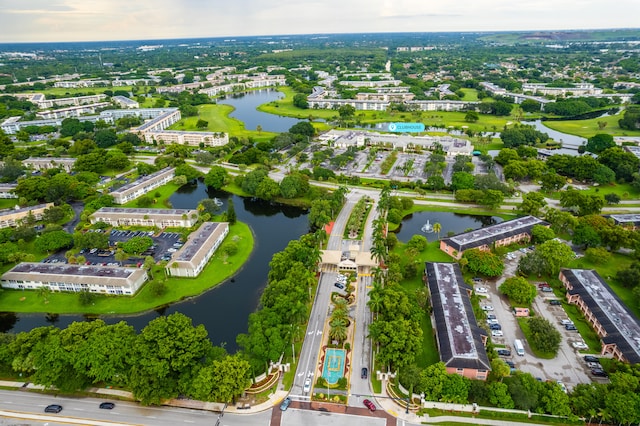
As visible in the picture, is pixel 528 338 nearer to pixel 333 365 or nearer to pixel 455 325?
pixel 455 325

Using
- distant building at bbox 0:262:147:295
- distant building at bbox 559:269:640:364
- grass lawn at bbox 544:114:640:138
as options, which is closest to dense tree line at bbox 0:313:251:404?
distant building at bbox 0:262:147:295

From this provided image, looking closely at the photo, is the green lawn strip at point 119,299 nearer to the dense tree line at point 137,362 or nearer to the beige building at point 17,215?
the dense tree line at point 137,362

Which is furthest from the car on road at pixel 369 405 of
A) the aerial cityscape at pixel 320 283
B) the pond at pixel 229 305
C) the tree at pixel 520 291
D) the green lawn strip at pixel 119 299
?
the green lawn strip at pixel 119 299

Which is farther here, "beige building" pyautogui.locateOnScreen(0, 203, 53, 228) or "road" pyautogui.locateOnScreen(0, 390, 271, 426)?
"beige building" pyautogui.locateOnScreen(0, 203, 53, 228)

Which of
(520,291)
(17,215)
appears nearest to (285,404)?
(520,291)

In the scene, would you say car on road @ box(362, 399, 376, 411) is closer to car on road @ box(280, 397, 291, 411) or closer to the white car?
Answer: car on road @ box(280, 397, 291, 411)

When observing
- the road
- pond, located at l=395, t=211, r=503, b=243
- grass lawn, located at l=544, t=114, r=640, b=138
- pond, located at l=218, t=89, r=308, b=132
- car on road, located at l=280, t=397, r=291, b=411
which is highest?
pond, located at l=218, t=89, r=308, b=132

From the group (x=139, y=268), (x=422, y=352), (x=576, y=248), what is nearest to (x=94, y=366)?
(x=139, y=268)
